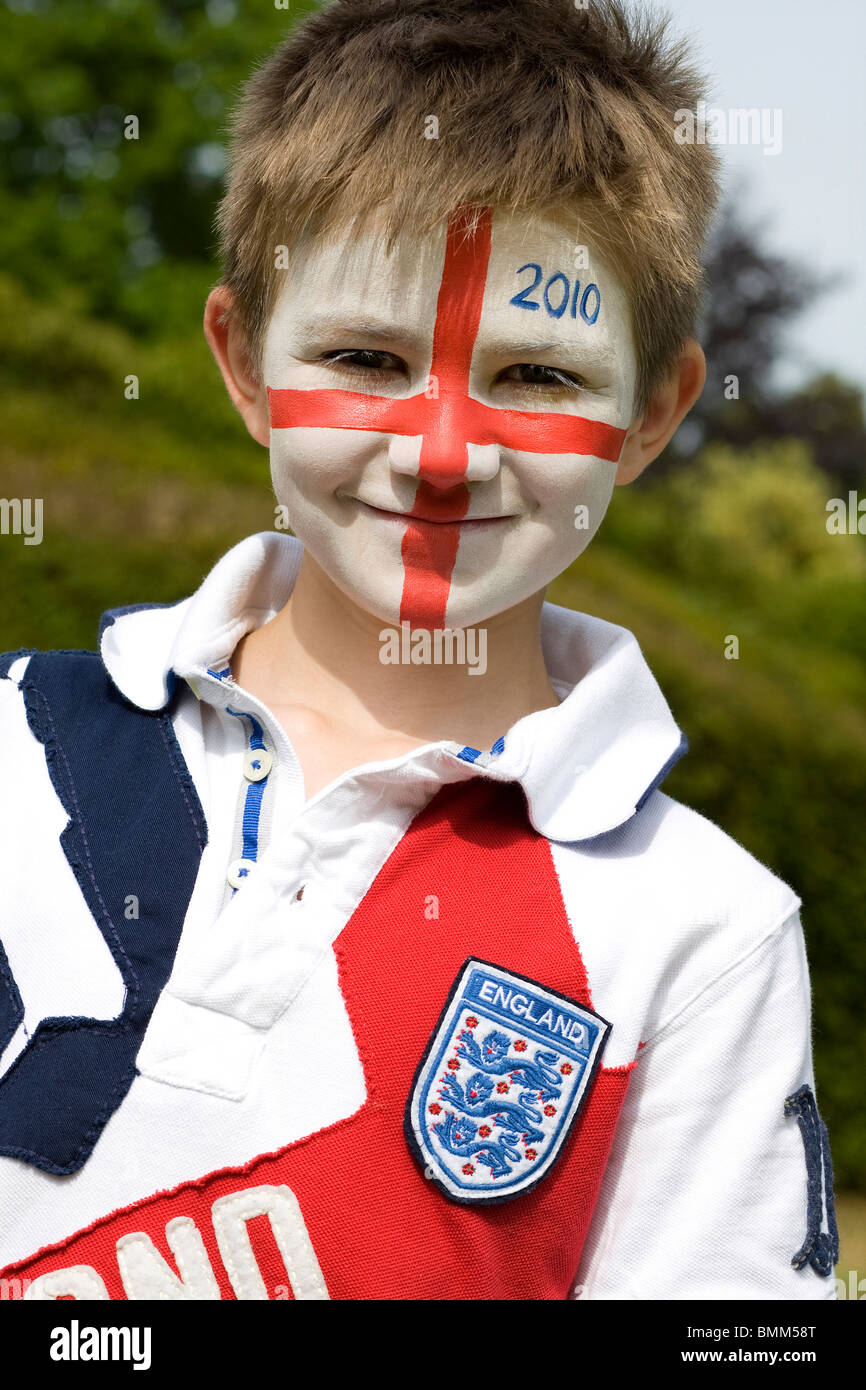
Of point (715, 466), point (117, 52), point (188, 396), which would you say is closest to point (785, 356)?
point (715, 466)

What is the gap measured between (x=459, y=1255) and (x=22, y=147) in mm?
15242

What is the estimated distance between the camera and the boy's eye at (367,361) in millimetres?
1808

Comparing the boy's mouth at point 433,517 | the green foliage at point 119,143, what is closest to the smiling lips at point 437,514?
the boy's mouth at point 433,517

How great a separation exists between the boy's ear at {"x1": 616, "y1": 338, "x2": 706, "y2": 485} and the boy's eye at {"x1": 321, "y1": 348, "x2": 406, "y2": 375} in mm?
389

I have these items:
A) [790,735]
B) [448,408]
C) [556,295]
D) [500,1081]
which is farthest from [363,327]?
[790,735]

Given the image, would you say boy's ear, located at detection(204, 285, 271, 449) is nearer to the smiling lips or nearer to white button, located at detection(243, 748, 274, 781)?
the smiling lips

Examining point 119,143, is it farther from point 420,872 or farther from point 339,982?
point 339,982

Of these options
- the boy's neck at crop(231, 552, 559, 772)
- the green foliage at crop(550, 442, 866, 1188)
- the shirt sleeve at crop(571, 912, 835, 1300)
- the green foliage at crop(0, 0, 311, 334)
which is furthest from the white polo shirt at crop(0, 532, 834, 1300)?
the green foliage at crop(0, 0, 311, 334)

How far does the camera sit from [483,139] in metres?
1.78

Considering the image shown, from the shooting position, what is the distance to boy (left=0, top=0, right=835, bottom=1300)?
5.50ft

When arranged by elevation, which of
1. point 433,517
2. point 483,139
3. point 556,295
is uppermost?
point 483,139

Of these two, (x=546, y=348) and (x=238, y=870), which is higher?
(x=546, y=348)

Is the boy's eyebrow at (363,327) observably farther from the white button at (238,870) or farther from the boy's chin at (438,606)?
the white button at (238,870)

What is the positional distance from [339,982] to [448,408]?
2.38 feet
